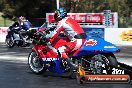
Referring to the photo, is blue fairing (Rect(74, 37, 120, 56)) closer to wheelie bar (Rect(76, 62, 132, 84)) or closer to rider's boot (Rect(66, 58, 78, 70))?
rider's boot (Rect(66, 58, 78, 70))

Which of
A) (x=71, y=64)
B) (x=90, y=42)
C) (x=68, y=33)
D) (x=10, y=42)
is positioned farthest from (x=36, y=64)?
(x=10, y=42)

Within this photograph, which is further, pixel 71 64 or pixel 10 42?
pixel 10 42

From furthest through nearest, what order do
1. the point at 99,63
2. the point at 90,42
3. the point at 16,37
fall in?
the point at 16,37 → the point at 90,42 → the point at 99,63

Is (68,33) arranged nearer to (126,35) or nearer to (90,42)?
(90,42)

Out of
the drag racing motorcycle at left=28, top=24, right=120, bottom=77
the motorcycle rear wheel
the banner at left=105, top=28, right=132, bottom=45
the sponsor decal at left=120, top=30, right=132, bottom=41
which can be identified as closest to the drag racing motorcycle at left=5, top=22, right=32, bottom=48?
the banner at left=105, top=28, right=132, bottom=45

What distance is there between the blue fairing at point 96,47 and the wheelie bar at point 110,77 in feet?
2.22

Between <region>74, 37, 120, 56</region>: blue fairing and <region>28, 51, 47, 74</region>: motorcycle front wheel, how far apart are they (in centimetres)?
139

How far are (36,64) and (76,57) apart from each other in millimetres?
1564

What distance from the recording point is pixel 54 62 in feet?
36.2

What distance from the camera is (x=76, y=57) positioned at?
10.6m

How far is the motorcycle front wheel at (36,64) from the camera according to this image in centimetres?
1144

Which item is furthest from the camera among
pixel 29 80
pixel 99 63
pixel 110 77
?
pixel 29 80

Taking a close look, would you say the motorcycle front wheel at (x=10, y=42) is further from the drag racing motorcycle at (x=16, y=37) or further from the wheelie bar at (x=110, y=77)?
the wheelie bar at (x=110, y=77)

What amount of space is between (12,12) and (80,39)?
96.4 ft
